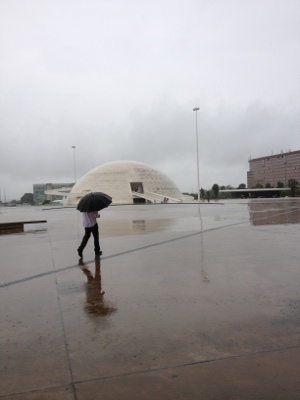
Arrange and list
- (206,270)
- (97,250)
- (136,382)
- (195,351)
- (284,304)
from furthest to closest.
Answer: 1. (97,250)
2. (206,270)
3. (284,304)
4. (195,351)
5. (136,382)

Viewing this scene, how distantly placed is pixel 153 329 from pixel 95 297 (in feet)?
4.04

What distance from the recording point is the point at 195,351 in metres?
2.62

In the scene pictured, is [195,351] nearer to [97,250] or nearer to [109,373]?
[109,373]

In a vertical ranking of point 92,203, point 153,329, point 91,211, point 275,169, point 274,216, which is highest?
point 275,169

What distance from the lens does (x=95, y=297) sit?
4.11 metres

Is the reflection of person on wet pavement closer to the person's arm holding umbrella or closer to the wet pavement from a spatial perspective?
the wet pavement

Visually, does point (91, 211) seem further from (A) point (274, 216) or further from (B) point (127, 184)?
(B) point (127, 184)

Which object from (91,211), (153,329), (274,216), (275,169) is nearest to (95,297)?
(153,329)

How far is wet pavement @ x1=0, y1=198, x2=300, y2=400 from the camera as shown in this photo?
7.29 ft

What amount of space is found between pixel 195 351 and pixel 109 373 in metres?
0.67

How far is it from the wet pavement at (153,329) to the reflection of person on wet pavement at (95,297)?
0.04ft

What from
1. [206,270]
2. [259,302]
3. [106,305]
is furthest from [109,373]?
[206,270]

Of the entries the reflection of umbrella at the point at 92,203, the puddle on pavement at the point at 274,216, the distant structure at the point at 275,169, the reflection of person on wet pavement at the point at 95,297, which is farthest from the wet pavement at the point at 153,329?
the distant structure at the point at 275,169

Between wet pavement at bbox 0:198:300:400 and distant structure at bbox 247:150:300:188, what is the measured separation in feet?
385
